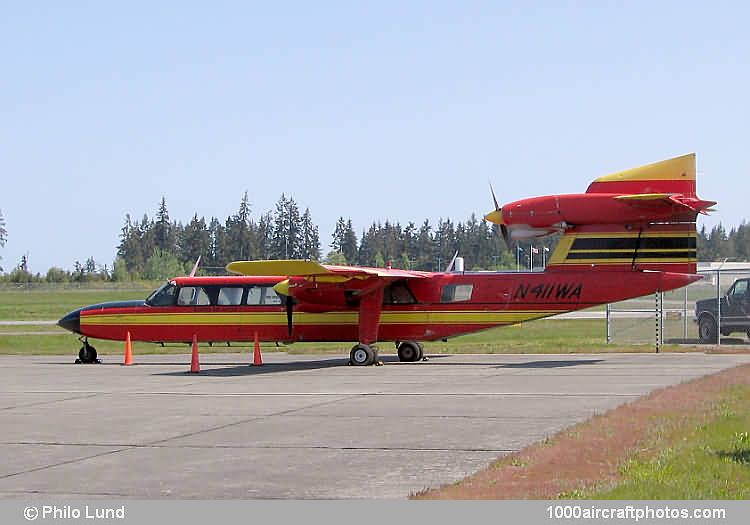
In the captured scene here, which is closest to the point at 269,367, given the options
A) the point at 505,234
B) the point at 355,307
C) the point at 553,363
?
the point at 355,307

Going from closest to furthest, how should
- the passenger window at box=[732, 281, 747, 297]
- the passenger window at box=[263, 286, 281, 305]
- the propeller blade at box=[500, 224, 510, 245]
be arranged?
the propeller blade at box=[500, 224, 510, 245] < the passenger window at box=[263, 286, 281, 305] < the passenger window at box=[732, 281, 747, 297]

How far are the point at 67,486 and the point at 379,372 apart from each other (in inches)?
550

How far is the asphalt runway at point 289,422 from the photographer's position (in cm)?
996

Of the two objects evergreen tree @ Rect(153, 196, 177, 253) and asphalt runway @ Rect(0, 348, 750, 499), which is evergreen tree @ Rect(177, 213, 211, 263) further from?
asphalt runway @ Rect(0, 348, 750, 499)

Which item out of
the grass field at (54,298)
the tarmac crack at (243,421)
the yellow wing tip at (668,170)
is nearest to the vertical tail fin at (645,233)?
the yellow wing tip at (668,170)

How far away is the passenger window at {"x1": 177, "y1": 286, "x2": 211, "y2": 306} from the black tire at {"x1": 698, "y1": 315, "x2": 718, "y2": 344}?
15811mm

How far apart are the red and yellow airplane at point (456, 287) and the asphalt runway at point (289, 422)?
1.42 metres

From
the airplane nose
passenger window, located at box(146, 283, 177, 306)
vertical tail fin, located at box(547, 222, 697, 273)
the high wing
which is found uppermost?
vertical tail fin, located at box(547, 222, 697, 273)

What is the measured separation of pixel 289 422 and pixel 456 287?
12.2 meters

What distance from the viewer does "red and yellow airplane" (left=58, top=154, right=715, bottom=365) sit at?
23.8 metres

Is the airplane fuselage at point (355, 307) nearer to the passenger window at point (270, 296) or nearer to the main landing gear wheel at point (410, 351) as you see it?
the passenger window at point (270, 296)

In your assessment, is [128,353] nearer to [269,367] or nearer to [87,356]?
[87,356]

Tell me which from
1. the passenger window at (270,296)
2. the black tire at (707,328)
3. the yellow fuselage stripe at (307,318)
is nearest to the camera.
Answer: the yellow fuselage stripe at (307,318)

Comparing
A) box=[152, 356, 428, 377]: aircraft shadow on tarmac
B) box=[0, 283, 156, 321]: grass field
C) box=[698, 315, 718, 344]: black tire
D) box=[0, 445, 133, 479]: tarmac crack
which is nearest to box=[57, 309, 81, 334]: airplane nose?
box=[152, 356, 428, 377]: aircraft shadow on tarmac
